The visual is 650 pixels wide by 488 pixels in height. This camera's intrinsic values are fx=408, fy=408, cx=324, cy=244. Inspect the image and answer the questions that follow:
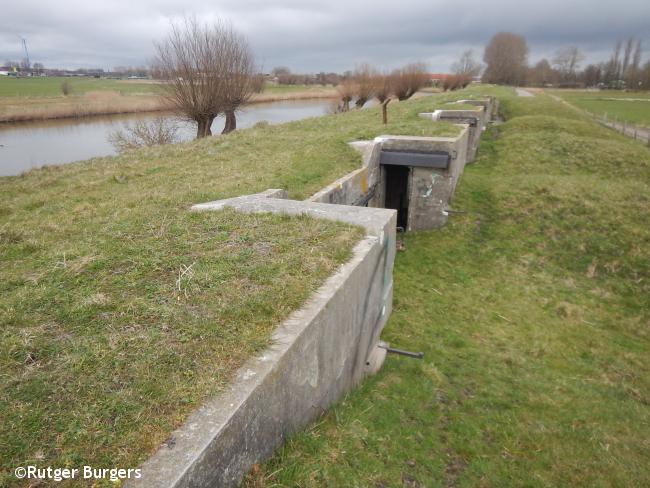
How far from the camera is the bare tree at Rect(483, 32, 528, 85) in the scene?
67688 mm

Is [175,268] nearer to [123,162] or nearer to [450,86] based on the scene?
[123,162]

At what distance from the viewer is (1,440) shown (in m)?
1.69

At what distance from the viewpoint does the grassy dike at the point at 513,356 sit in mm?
3127

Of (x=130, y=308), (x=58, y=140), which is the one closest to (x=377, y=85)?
(x=58, y=140)

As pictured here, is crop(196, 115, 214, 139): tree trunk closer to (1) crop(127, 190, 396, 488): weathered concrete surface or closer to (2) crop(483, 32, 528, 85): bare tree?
(1) crop(127, 190, 396, 488): weathered concrete surface

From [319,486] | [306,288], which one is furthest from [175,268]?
[319,486]

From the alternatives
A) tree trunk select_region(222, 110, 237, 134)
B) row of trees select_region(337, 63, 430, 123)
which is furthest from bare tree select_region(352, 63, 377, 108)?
tree trunk select_region(222, 110, 237, 134)

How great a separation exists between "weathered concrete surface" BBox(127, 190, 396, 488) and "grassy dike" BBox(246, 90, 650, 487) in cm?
18

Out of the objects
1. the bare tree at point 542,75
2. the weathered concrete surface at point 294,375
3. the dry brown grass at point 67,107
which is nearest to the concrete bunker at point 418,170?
the weathered concrete surface at point 294,375

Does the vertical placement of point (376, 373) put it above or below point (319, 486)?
below

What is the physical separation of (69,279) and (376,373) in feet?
9.92

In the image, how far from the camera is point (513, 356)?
17.2 feet

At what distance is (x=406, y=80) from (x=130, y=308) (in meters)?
37.9

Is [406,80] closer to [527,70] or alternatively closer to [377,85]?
[377,85]
